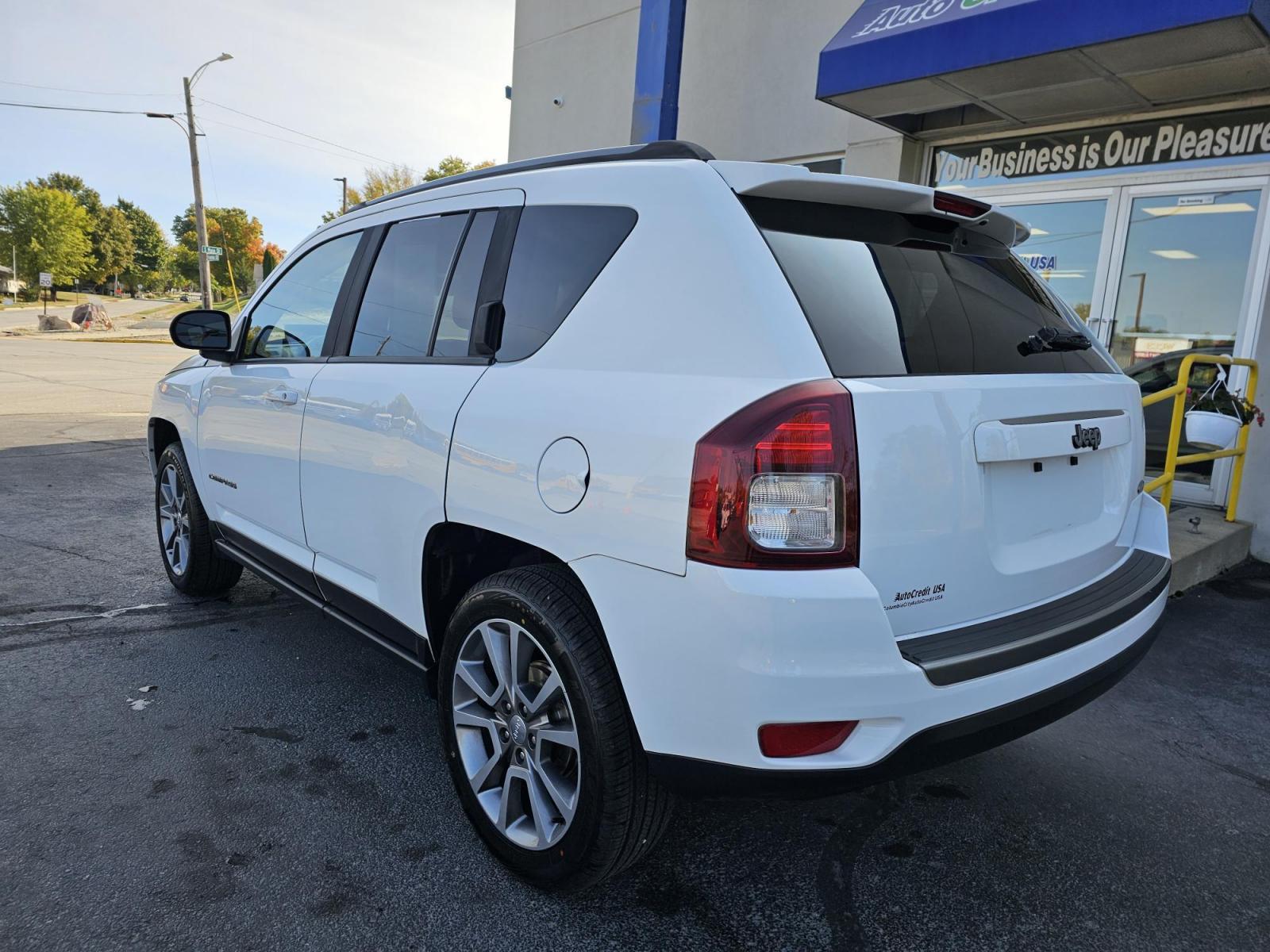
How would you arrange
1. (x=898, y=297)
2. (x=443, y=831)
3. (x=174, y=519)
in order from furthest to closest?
(x=174, y=519), (x=443, y=831), (x=898, y=297)

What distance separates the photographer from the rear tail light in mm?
1765

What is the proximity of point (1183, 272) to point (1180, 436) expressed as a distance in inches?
70.3

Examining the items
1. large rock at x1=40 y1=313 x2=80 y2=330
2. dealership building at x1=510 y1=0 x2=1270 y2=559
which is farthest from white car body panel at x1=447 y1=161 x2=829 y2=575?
large rock at x1=40 y1=313 x2=80 y2=330

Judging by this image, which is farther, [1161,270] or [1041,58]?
[1161,270]

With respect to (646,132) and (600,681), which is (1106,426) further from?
(646,132)

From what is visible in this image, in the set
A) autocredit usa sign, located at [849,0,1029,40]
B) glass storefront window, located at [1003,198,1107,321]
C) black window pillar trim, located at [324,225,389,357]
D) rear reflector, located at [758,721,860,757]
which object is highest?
autocredit usa sign, located at [849,0,1029,40]

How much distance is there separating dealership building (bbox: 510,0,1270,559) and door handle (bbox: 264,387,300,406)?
204 inches

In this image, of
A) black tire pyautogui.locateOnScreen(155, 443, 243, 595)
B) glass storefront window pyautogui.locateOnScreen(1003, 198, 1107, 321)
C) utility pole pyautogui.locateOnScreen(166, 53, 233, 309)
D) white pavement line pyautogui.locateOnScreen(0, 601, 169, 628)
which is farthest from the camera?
utility pole pyautogui.locateOnScreen(166, 53, 233, 309)

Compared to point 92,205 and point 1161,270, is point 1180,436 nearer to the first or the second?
point 1161,270

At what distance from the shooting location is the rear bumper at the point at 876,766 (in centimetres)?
181

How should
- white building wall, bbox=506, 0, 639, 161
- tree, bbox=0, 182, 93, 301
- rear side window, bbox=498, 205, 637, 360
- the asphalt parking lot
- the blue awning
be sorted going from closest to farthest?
the asphalt parking lot, rear side window, bbox=498, 205, 637, 360, the blue awning, white building wall, bbox=506, 0, 639, 161, tree, bbox=0, 182, 93, 301

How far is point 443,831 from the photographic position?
2559mm

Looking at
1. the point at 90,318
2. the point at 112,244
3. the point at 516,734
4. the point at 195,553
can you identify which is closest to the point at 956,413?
the point at 516,734

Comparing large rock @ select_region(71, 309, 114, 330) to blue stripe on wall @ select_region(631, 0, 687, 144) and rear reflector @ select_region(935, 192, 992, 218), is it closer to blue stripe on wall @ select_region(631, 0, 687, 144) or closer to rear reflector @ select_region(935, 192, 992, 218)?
blue stripe on wall @ select_region(631, 0, 687, 144)
